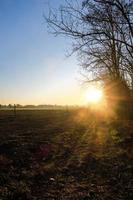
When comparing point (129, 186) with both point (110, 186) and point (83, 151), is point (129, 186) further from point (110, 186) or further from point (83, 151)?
point (83, 151)

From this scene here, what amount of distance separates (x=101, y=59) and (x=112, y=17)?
1185cm

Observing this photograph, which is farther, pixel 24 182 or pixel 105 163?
pixel 105 163

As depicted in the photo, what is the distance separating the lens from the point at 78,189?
326 inches

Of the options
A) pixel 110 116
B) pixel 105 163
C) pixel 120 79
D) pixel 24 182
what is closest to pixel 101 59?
pixel 120 79

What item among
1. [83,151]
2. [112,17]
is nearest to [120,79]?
[112,17]

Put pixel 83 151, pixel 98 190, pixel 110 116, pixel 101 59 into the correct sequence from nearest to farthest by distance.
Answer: pixel 98 190
pixel 83 151
pixel 101 59
pixel 110 116

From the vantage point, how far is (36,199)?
745cm

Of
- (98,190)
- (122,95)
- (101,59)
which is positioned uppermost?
(101,59)

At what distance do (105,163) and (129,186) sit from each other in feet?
10.4

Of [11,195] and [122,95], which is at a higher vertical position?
[122,95]

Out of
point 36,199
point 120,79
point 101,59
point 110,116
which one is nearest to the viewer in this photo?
point 36,199

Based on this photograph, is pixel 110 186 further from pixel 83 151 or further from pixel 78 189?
pixel 83 151

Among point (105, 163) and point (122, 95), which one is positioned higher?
point (122, 95)

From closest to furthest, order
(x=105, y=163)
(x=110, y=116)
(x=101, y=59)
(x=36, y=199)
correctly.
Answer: (x=36, y=199) → (x=105, y=163) → (x=101, y=59) → (x=110, y=116)
